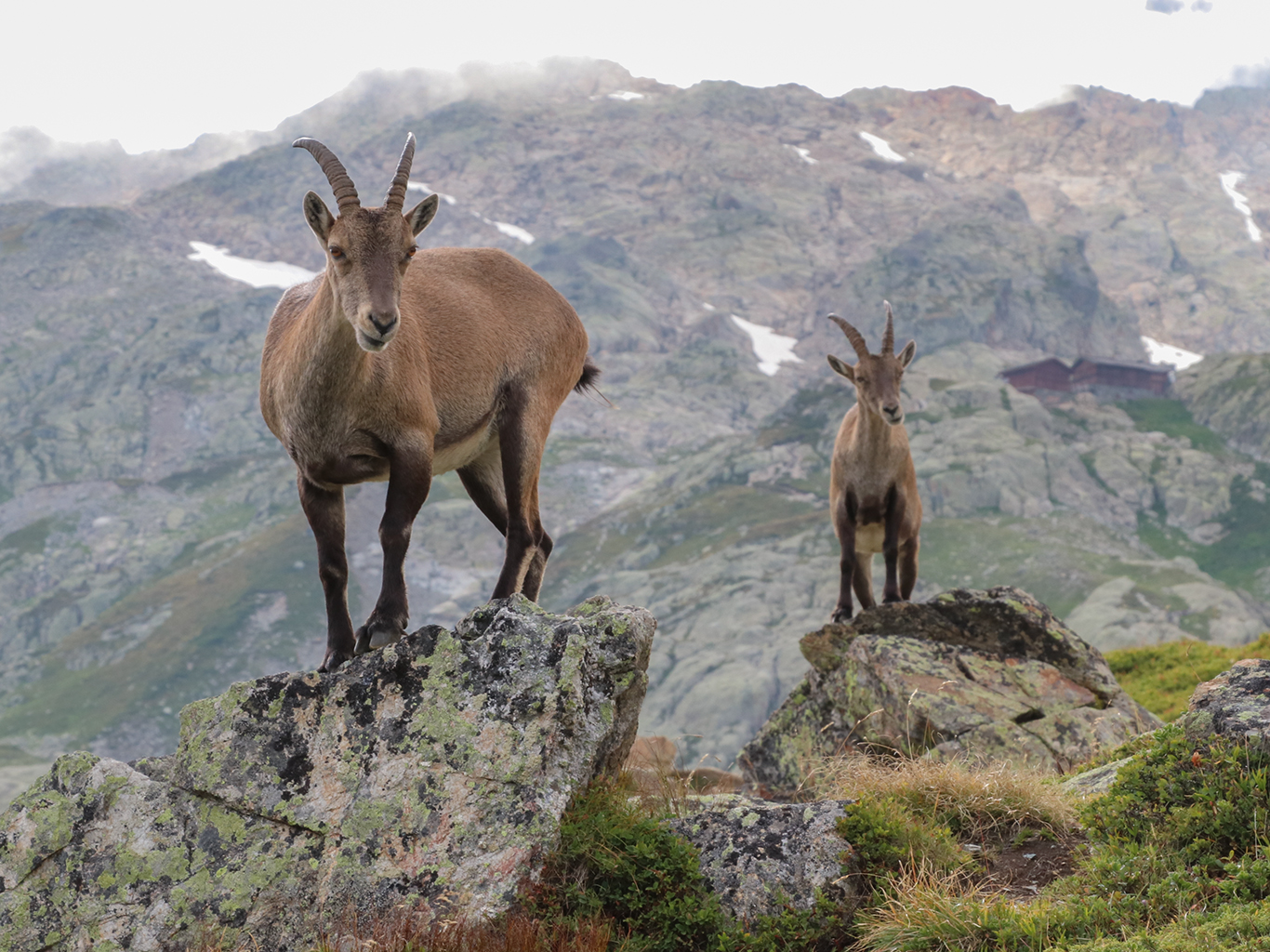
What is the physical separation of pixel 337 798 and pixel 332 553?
201 cm

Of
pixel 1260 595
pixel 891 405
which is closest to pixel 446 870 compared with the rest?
pixel 891 405

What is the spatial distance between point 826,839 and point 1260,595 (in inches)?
6385

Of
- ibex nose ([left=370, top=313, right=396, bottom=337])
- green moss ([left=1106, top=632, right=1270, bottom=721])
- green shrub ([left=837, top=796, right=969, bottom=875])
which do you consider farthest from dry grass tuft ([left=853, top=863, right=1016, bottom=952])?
green moss ([left=1106, top=632, right=1270, bottom=721])

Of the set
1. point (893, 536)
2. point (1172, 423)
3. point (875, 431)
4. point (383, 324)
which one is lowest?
point (1172, 423)

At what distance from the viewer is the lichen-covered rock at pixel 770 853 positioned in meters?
6.52

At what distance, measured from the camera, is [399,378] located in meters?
7.50

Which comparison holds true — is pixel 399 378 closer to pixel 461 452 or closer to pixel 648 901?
pixel 461 452

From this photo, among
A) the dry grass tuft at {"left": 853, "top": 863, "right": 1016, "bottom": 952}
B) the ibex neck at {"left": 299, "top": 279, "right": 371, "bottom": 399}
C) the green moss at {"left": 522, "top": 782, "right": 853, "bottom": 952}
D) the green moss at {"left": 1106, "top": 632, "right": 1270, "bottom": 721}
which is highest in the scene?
the ibex neck at {"left": 299, "top": 279, "right": 371, "bottom": 399}

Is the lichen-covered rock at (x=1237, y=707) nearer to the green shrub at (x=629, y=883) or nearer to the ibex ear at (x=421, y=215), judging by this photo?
the green shrub at (x=629, y=883)

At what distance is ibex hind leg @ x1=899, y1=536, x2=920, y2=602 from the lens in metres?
16.2

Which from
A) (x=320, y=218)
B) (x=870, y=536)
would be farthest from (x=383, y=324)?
(x=870, y=536)

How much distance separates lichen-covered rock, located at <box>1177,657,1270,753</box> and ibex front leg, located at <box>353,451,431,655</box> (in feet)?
17.1

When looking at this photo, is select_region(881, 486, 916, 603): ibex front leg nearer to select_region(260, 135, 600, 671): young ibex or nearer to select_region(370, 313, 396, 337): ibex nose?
select_region(260, 135, 600, 671): young ibex

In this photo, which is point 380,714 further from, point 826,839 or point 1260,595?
point 1260,595
